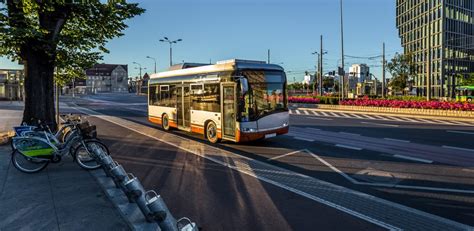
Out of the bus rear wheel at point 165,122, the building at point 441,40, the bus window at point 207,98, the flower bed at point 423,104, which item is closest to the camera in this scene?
the bus window at point 207,98

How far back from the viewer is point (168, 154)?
10.2m

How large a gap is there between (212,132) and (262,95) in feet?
7.72

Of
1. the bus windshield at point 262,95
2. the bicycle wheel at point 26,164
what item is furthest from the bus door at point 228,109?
the bicycle wheel at point 26,164

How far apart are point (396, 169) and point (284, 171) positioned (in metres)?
2.64

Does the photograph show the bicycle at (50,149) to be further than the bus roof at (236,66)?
No

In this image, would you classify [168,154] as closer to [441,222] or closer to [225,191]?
[225,191]

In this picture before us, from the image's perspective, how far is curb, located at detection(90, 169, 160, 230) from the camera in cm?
463

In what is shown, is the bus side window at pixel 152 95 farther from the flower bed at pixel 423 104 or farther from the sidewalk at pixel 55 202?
the flower bed at pixel 423 104

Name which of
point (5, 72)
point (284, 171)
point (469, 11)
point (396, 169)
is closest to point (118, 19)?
point (284, 171)

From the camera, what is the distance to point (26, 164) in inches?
310

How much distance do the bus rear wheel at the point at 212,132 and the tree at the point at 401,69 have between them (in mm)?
47903

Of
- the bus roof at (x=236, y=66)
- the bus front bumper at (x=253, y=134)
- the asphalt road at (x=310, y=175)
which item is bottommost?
the asphalt road at (x=310, y=175)

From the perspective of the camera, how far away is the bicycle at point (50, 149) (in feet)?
24.9

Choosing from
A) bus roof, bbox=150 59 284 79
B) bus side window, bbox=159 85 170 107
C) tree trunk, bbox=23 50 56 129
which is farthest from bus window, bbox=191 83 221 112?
tree trunk, bbox=23 50 56 129
